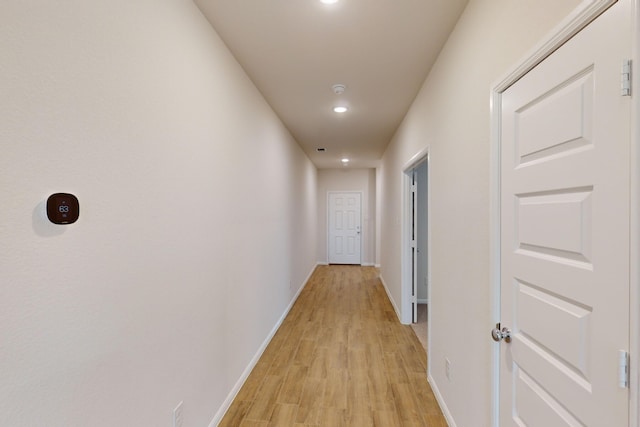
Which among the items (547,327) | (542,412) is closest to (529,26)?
(547,327)

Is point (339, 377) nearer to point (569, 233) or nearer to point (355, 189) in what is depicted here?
point (569, 233)

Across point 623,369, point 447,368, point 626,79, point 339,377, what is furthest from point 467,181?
point 339,377

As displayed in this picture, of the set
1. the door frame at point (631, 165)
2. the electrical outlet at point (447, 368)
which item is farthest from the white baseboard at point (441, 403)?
the door frame at point (631, 165)

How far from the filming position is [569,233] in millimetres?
938

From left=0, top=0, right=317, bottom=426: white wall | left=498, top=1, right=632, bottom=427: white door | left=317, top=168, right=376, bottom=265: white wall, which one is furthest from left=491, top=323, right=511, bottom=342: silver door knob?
left=317, top=168, right=376, bottom=265: white wall

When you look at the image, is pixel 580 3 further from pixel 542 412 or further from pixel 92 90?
pixel 92 90

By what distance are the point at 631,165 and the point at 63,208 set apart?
150 cm

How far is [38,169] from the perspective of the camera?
2.74 feet

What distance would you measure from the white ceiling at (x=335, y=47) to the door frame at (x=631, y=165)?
81 cm

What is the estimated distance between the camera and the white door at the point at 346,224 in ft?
26.4

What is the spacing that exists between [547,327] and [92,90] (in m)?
1.72

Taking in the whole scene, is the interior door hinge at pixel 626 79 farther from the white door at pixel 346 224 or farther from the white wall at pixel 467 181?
the white door at pixel 346 224

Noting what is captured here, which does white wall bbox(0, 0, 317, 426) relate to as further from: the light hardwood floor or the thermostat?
the light hardwood floor

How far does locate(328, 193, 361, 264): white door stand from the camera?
8.05 metres
